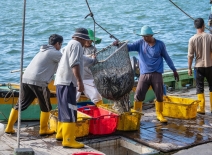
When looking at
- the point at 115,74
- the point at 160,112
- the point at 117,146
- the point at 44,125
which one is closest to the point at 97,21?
the point at 160,112

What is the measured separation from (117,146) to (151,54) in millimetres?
1761

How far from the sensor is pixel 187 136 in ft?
25.5

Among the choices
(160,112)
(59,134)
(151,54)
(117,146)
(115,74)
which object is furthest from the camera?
(160,112)

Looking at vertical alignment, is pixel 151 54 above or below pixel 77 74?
above

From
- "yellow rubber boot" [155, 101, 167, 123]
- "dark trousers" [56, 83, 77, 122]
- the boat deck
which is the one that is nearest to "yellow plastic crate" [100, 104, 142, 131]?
the boat deck

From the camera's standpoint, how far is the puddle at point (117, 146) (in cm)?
737

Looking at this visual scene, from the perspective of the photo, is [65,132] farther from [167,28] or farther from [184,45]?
[167,28]

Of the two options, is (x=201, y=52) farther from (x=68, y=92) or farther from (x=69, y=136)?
(x=69, y=136)

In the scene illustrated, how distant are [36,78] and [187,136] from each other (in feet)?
8.51

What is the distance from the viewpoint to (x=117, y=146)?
25.1ft

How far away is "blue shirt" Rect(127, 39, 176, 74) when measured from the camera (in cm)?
835

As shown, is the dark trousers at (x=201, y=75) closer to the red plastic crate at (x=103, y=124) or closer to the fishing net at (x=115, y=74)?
the fishing net at (x=115, y=74)

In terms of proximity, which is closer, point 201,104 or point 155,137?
point 155,137

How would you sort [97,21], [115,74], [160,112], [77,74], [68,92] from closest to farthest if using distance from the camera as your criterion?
[77,74], [68,92], [115,74], [160,112], [97,21]
